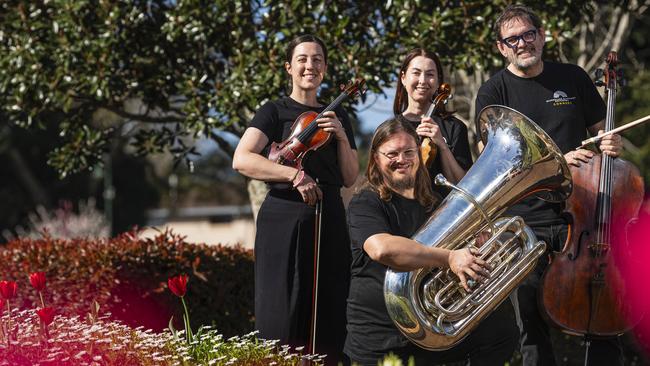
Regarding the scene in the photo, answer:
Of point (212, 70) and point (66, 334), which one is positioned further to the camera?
point (212, 70)

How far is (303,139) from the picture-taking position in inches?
192

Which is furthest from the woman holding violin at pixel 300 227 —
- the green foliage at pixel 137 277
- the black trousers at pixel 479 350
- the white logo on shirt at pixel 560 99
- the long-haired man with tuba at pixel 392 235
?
the green foliage at pixel 137 277

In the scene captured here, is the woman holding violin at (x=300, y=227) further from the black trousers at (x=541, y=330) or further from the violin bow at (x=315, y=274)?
the black trousers at (x=541, y=330)

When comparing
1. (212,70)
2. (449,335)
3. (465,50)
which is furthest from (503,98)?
(212,70)

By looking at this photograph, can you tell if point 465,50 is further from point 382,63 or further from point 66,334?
point 66,334

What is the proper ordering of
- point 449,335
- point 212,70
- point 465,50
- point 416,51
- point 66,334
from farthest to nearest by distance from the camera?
point 212,70 < point 465,50 < point 416,51 < point 66,334 < point 449,335

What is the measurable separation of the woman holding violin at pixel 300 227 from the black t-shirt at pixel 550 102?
0.84 m

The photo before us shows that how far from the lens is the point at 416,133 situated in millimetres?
4496

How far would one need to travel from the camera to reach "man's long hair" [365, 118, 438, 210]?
14.1 feet

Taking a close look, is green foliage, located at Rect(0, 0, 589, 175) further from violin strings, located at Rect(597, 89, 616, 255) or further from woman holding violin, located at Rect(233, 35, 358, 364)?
violin strings, located at Rect(597, 89, 616, 255)

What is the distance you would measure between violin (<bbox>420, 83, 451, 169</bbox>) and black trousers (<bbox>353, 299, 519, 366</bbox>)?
2.92 feet

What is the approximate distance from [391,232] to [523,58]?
1.33 metres

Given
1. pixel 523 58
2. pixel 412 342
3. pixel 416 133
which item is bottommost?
pixel 412 342

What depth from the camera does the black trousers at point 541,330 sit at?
4.69 meters
